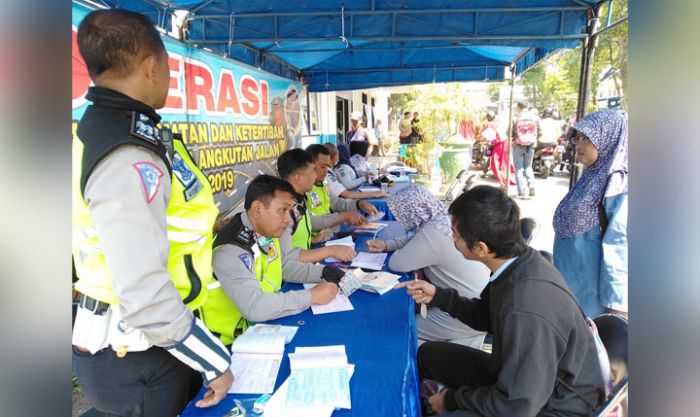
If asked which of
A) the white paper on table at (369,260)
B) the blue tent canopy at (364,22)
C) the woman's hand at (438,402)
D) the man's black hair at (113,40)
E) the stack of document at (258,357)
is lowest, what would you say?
the woman's hand at (438,402)

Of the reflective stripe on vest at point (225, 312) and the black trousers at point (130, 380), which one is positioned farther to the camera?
the reflective stripe on vest at point (225, 312)

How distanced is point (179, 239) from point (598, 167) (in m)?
2.30

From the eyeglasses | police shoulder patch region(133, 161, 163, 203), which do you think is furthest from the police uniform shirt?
the eyeglasses

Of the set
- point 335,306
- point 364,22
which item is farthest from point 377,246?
point 364,22

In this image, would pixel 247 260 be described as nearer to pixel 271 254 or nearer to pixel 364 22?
pixel 271 254

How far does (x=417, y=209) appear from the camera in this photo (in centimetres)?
264

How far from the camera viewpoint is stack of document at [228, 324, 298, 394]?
140 centimetres

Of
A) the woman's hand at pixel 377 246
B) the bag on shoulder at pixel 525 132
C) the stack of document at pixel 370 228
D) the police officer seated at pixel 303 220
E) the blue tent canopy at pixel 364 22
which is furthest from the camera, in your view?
the bag on shoulder at pixel 525 132

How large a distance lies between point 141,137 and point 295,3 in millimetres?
4088

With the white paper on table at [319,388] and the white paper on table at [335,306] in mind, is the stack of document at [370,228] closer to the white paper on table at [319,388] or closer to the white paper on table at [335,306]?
the white paper on table at [335,306]

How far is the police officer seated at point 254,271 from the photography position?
1.88 meters

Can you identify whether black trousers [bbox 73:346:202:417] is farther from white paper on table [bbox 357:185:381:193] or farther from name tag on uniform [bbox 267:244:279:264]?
white paper on table [bbox 357:185:381:193]

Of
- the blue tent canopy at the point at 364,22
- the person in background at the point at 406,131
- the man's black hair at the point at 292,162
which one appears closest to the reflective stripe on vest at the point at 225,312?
the man's black hair at the point at 292,162

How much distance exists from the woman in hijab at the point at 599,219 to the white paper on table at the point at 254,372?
1.90 meters
